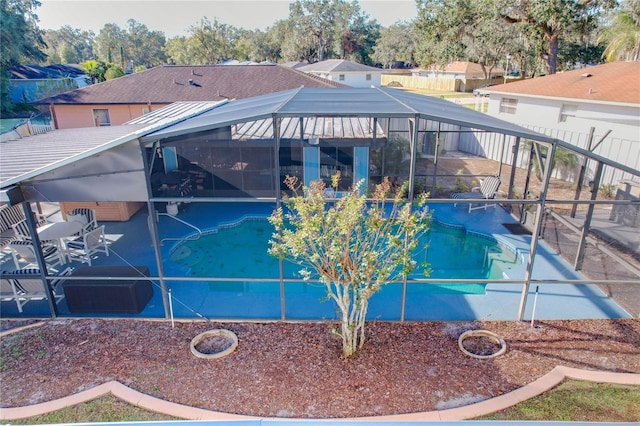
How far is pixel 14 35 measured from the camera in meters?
34.1

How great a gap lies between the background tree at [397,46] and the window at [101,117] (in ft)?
164

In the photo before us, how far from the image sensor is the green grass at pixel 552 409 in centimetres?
487

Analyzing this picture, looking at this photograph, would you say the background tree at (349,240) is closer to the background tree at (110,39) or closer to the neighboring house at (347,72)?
the neighboring house at (347,72)

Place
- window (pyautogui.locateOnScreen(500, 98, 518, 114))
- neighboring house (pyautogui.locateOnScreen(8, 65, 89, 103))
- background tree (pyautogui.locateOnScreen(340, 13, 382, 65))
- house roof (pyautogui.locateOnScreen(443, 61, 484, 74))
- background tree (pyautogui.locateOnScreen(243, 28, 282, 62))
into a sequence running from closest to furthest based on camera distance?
window (pyautogui.locateOnScreen(500, 98, 518, 114)), neighboring house (pyautogui.locateOnScreen(8, 65, 89, 103)), house roof (pyautogui.locateOnScreen(443, 61, 484, 74)), background tree (pyautogui.locateOnScreen(340, 13, 382, 65)), background tree (pyautogui.locateOnScreen(243, 28, 282, 62))

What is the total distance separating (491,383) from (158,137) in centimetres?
598

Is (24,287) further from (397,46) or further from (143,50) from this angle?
(143,50)

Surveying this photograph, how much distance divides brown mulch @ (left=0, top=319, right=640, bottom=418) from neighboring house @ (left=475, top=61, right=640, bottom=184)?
9.15 m

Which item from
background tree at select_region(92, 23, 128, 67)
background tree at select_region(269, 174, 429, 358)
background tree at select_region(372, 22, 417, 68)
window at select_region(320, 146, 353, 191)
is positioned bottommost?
window at select_region(320, 146, 353, 191)

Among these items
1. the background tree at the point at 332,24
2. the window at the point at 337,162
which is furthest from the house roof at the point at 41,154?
the background tree at the point at 332,24

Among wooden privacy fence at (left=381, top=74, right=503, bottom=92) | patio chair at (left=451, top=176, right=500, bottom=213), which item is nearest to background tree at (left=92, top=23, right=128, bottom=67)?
wooden privacy fence at (left=381, top=74, right=503, bottom=92)

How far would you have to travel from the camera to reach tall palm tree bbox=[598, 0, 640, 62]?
19.7 metres

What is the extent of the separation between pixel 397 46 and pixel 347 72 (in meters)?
26.7

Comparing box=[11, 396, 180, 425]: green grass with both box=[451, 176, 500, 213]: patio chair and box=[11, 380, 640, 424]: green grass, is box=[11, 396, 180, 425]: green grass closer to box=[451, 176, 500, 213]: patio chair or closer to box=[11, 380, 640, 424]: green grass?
box=[11, 380, 640, 424]: green grass

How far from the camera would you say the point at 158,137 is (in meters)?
6.12
